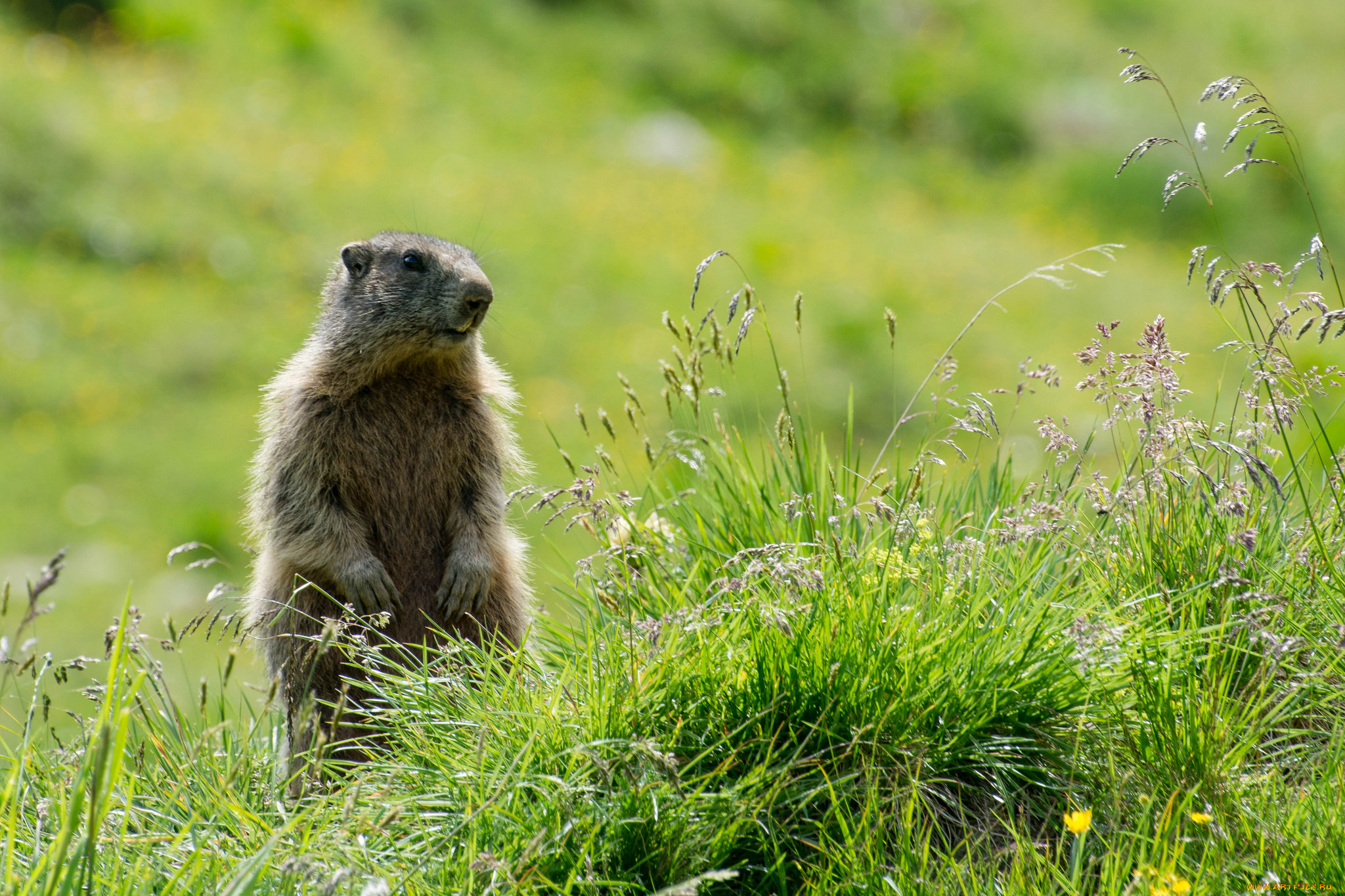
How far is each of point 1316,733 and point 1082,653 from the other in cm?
58

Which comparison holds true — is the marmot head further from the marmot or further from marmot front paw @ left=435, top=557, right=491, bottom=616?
marmot front paw @ left=435, top=557, right=491, bottom=616

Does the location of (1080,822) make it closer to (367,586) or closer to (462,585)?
(462,585)

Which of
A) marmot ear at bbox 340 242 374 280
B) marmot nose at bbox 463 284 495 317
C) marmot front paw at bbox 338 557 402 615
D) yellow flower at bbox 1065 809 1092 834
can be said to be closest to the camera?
yellow flower at bbox 1065 809 1092 834

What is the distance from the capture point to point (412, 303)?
156 inches

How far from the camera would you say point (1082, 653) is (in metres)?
2.66

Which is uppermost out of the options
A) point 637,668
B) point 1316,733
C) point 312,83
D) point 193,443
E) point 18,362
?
point 312,83

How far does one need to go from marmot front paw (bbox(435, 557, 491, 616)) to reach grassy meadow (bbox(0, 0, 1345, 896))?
A: 0.19m

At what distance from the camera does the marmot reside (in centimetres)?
380

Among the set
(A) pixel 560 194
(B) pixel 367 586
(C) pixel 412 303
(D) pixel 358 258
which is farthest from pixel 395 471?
(A) pixel 560 194

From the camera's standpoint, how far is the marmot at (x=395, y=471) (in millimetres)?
3799

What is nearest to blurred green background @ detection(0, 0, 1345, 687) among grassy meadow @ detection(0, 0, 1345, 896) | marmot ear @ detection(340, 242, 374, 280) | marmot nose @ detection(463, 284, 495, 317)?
grassy meadow @ detection(0, 0, 1345, 896)

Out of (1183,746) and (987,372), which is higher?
(987,372)

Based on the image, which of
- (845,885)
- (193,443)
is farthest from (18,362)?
(845,885)

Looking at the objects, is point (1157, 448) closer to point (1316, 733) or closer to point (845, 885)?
point (1316, 733)
